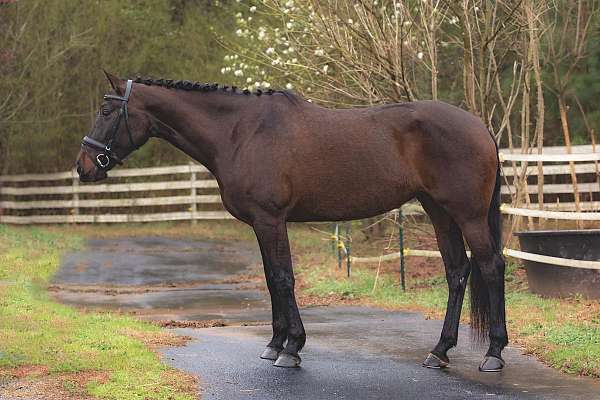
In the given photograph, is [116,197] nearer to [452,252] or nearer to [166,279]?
[166,279]

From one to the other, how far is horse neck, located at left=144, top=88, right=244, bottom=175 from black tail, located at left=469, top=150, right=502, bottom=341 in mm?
2109

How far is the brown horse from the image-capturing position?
298 inches

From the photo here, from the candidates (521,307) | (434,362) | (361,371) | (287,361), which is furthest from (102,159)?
(521,307)

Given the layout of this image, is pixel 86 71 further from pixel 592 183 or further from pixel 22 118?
pixel 592 183

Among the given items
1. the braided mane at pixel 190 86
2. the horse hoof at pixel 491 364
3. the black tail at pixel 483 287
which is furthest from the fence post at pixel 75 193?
the horse hoof at pixel 491 364

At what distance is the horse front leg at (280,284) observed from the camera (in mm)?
7570

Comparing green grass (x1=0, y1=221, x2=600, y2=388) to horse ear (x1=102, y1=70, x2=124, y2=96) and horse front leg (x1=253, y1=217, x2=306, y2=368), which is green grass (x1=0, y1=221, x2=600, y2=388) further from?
horse ear (x1=102, y1=70, x2=124, y2=96)

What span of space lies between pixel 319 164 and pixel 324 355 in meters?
1.53

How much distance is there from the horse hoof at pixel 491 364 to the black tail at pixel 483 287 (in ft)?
1.40

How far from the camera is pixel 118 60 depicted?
2627 cm

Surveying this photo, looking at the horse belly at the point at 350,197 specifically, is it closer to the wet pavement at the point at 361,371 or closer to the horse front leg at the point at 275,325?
the horse front leg at the point at 275,325

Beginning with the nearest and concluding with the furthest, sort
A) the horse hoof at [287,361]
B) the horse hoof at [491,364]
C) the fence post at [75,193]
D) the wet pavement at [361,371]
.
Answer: the wet pavement at [361,371]
the horse hoof at [491,364]
the horse hoof at [287,361]
the fence post at [75,193]

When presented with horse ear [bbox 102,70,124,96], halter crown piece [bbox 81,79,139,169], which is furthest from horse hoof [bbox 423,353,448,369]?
horse ear [bbox 102,70,124,96]

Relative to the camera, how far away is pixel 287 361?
741 centimetres
